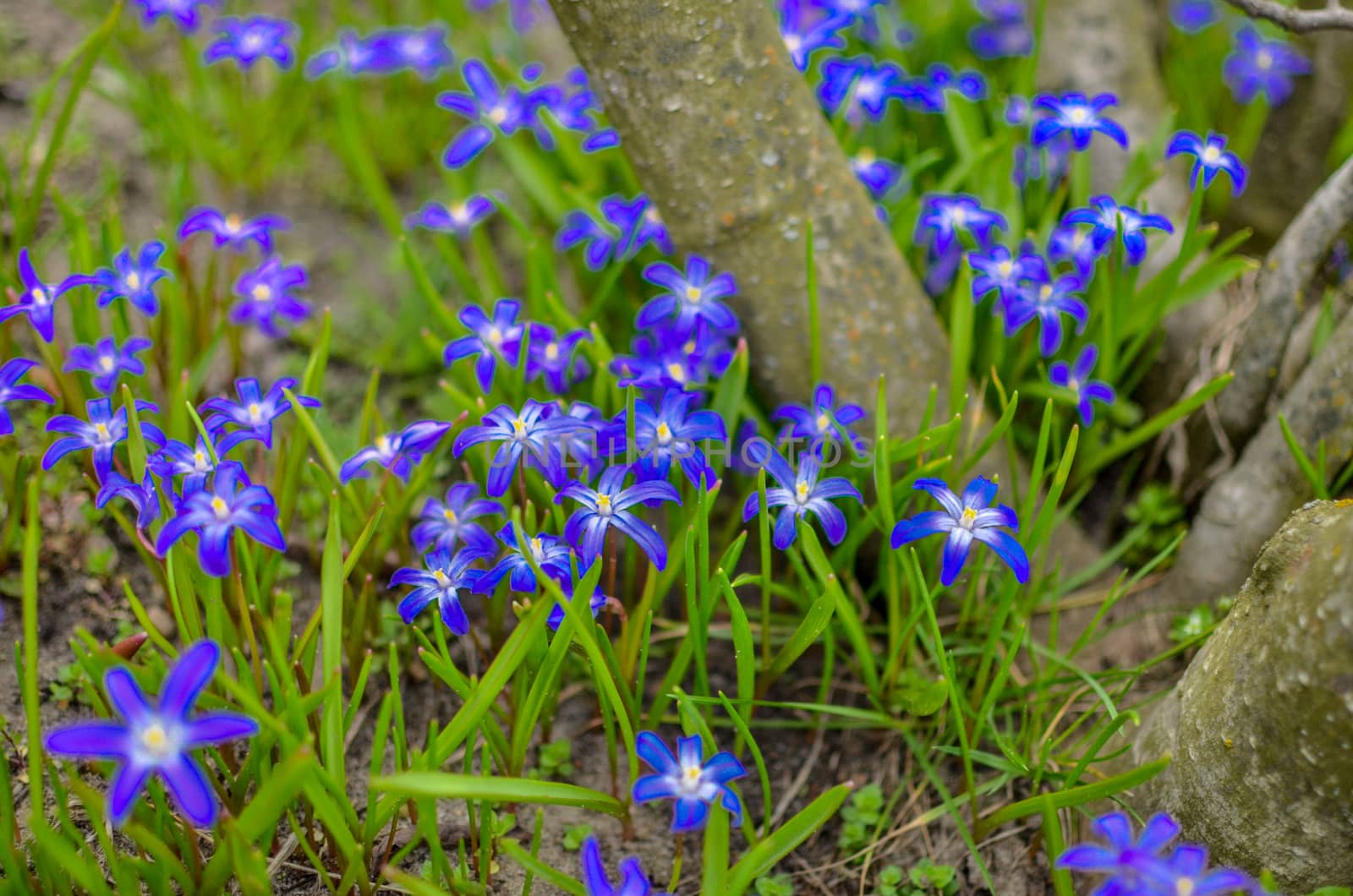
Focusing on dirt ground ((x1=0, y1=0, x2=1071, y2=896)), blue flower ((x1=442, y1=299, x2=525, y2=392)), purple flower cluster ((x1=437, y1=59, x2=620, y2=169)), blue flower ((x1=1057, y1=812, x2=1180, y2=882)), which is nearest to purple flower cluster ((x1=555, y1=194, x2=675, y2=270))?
purple flower cluster ((x1=437, y1=59, x2=620, y2=169))

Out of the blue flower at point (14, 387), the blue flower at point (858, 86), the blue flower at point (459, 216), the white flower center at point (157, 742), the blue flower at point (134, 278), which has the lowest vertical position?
the white flower center at point (157, 742)

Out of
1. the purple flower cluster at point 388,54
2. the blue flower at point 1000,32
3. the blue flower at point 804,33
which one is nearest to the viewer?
the blue flower at point 804,33

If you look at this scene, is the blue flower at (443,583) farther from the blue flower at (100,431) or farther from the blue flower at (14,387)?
the blue flower at (14,387)

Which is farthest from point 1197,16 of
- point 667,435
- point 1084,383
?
point 667,435

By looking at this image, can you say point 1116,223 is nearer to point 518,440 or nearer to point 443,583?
point 518,440

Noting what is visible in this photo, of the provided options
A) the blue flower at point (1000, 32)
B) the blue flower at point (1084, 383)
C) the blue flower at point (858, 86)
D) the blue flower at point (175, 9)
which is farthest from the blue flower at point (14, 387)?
the blue flower at point (1000, 32)

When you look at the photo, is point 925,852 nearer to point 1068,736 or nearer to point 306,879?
point 1068,736
